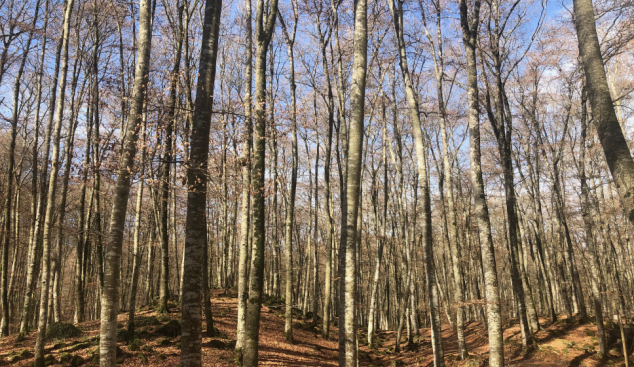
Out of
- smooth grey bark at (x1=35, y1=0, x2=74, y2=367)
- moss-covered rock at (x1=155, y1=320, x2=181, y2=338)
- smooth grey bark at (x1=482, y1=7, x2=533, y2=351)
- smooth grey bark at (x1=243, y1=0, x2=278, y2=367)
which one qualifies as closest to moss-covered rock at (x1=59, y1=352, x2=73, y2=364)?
smooth grey bark at (x1=35, y1=0, x2=74, y2=367)

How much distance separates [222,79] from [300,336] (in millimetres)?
14709

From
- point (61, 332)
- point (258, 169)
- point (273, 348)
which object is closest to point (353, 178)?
point (258, 169)

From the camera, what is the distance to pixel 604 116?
15.3 feet

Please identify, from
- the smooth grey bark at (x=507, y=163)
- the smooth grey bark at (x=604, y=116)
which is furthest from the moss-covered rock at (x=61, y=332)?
the smooth grey bark at (x=507, y=163)

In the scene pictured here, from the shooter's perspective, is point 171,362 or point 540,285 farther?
point 540,285

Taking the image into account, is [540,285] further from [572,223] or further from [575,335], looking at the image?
[575,335]

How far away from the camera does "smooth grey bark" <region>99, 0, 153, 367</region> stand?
560 cm

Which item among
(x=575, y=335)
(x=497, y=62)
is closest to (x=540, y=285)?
(x=575, y=335)

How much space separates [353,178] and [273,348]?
7.48 meters

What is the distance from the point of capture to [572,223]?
66.0 feet

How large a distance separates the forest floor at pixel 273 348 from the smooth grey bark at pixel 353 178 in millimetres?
4275

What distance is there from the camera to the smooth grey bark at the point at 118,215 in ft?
18.4

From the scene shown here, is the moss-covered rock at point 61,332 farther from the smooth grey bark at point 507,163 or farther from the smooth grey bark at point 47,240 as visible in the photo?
the smooth grey bark at point 507,163

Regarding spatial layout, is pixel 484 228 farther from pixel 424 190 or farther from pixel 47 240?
pixel 47 240
